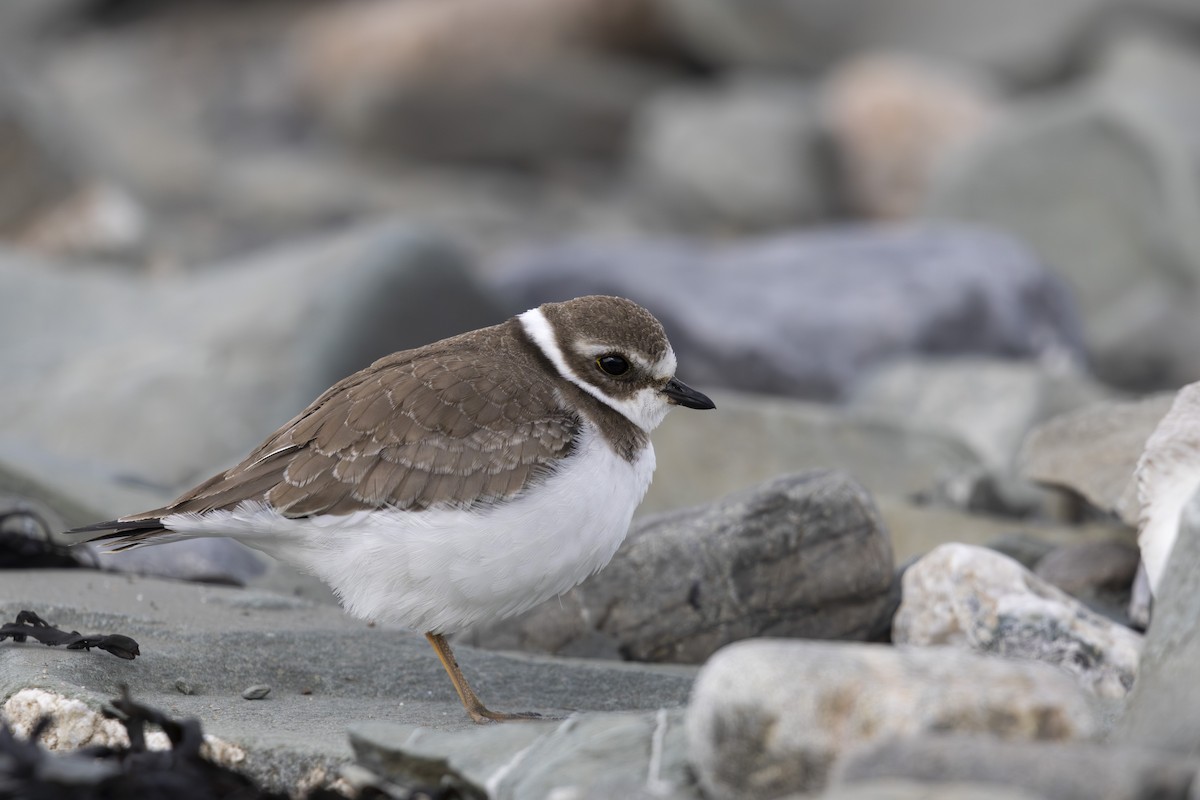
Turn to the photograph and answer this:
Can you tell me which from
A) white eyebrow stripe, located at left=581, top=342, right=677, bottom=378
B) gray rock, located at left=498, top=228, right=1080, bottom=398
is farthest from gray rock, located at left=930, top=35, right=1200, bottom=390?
white eyebrow stripe, located at left=581, top=342, right=677, bottom=378

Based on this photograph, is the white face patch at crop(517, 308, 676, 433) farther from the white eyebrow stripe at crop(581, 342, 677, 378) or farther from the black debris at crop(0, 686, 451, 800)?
the black debris at crop(0, 686, 451, 800)

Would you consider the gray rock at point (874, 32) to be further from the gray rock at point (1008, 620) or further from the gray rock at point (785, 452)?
the gray rock at point (1008, 620)

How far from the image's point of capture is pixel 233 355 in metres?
8.92

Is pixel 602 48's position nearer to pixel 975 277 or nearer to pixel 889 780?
pixel 975 277

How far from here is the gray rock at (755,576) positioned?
5441 millimetres

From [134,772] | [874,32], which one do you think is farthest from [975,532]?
[874,32]

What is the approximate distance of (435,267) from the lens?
926cm

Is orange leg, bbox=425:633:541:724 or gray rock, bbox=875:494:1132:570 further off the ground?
orange leg, bbox=425:633:541:724

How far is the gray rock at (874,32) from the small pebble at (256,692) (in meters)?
16.8

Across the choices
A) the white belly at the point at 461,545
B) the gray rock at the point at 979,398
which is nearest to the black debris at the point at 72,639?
the white belly at the point at 461,545

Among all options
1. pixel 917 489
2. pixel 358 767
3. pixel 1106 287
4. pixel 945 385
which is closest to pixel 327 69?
pixel 1106 287

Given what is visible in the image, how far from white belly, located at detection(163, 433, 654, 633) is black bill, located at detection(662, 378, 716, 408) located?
59 cm

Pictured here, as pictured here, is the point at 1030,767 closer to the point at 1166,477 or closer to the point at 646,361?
the point at 1166,477

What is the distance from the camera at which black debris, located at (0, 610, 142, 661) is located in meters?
4.61
